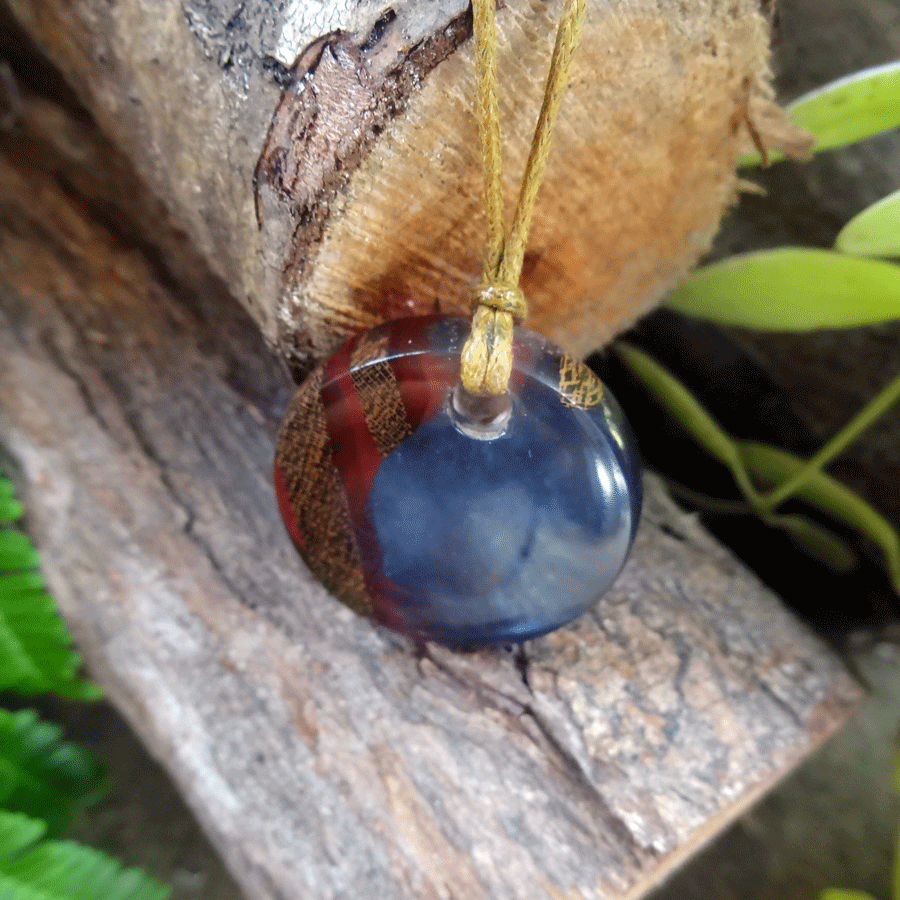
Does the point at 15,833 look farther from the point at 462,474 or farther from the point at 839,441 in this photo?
the point at 839,441

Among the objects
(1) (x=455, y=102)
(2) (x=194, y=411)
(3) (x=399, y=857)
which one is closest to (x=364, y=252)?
(1) (x=455, y=102)

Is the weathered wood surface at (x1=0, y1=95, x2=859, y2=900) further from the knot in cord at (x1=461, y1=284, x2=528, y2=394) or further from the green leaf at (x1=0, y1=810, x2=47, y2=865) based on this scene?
the knot in cord at (x1=461, y1=284, x2=528, y2=394)

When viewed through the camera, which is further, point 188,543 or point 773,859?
point 773,859

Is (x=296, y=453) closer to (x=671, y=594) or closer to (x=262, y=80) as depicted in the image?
(x=262, y=80)

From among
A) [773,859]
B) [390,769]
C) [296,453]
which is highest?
[296,453]

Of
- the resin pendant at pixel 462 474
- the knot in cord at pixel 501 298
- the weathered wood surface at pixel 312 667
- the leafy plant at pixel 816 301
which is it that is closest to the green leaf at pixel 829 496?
the leafy plant at pixel 816 301

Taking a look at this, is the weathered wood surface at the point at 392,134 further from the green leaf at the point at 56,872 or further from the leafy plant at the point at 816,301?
the green leaf at the point at 56,872
